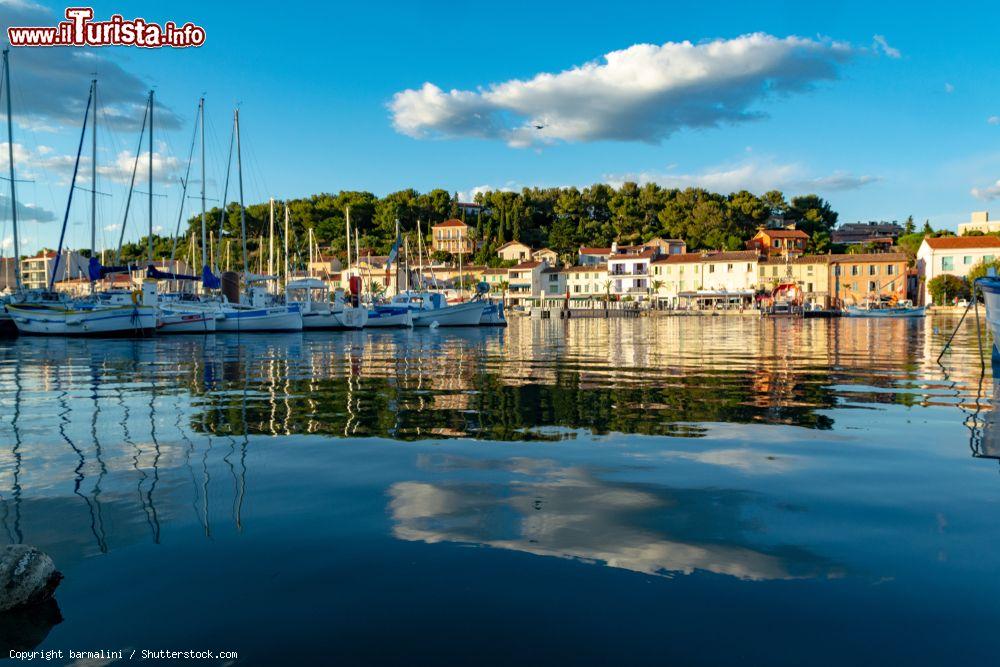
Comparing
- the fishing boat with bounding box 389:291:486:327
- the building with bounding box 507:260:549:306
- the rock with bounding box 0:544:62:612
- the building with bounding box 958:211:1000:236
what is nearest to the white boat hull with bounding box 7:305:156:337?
the fishing boat with bounding box 389:291:486:327

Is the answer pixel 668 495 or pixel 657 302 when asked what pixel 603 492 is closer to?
pixel 668 495

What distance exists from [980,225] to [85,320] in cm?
14132

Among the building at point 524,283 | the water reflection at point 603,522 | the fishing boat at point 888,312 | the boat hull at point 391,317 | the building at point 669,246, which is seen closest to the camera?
the water reflection at point 603,522

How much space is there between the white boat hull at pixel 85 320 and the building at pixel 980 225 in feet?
423

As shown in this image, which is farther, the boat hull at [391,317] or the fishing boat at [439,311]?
the fishing boat at [439,311]

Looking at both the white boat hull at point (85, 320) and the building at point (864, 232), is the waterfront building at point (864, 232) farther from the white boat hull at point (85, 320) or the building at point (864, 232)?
the white boat hull at point (85, 320)

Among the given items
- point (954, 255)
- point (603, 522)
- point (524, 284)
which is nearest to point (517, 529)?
point (603, 522)

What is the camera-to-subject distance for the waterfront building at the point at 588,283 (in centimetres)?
11462

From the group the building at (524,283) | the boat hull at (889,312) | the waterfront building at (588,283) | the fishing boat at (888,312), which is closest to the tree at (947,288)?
the fishing boat at (888,312)

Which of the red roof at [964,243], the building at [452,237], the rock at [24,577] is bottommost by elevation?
the rock at [24,577]

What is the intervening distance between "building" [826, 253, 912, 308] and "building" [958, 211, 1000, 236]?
108 ft

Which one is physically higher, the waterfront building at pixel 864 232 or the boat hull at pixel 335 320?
the waterfront building at pixel 864 232

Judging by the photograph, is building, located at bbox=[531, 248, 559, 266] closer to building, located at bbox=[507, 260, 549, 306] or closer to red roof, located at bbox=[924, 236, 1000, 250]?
building, located at bbox=[507, 260, 549, 306]

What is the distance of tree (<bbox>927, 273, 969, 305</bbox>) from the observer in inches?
3745
